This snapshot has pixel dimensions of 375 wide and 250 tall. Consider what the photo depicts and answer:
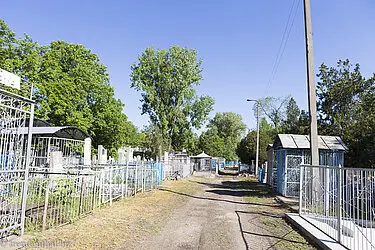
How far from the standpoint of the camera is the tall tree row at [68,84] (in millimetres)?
23141

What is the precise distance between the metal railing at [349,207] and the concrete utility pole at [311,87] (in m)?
2.76

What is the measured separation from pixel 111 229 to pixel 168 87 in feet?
103

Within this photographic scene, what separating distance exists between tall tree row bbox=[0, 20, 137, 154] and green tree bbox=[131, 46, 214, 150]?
14.8 feet

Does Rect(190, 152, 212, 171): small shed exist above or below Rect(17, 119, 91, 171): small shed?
below

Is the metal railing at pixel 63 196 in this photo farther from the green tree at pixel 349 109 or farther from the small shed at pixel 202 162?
the small shed at pixel 202 162

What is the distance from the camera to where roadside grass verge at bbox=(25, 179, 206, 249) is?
21.6ft

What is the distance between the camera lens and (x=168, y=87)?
38.5m

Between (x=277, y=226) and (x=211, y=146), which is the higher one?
(x=211, y=146)

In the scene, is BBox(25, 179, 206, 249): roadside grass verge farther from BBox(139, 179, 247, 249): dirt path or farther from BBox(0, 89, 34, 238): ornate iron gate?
BBox(0, 89, 34, 238): ornate iron gate

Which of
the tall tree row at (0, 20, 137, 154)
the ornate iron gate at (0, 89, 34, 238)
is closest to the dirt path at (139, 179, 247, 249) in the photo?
the ornate iron gate at (0, 89, 34, 238)

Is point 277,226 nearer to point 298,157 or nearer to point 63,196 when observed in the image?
point 63,196

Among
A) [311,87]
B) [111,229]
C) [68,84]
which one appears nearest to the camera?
[111,229]

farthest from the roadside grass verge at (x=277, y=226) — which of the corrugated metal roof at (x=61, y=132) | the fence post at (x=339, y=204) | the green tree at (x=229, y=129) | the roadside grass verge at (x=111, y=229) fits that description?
the green tree at (x=229, y=129)

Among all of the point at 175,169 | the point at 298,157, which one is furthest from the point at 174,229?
the point at 175,169
